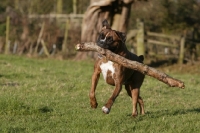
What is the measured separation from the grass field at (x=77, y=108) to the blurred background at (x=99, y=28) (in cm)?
808

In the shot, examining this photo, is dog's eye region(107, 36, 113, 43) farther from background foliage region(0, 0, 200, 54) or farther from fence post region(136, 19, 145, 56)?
background foliage region(0, 0, 200, 54)

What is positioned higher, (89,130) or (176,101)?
(89,130)

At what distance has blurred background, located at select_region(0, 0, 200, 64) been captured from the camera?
2359 cm

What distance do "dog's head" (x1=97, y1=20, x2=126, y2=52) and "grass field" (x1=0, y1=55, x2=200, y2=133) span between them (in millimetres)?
1163

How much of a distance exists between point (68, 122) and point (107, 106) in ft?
2.18

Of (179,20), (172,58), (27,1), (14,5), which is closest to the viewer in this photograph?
(172,58)

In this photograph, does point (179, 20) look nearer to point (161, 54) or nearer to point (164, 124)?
point (161, 54)

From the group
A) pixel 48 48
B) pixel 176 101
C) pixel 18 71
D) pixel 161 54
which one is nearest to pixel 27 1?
pixel 48 48

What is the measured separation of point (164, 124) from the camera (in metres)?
8.23

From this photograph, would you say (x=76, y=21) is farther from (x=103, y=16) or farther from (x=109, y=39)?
(x=109, y=39)

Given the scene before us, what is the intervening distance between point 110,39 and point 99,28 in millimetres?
15370

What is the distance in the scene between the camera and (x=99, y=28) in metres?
23.7

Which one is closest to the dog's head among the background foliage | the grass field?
the grass field

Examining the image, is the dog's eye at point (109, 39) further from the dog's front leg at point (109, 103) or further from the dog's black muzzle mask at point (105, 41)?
the dog's front leg at point (109, 103)
